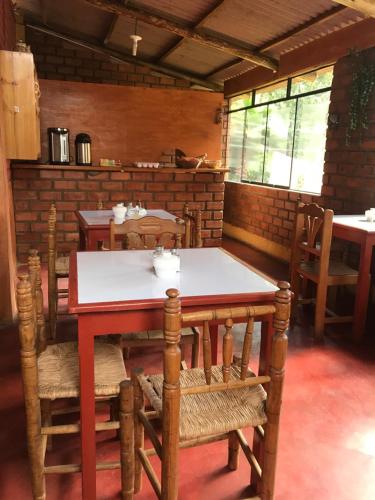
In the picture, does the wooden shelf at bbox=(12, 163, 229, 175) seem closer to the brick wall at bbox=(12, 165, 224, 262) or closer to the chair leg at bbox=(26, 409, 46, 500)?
the brick wall at bbox=(12, 165, 224, 262)

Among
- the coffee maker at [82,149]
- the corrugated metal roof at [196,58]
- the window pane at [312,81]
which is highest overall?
the corrugated metal roof at [196,58]

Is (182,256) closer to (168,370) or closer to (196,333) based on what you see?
(196,333)

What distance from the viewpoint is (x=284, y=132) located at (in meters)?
5.90

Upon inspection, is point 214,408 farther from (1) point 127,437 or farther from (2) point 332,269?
(2) point 332,269

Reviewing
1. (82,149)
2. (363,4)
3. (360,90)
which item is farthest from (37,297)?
(82,149)

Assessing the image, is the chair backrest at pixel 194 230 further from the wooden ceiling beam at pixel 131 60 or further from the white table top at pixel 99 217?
the wooden ceiling beam at pixel 131 60

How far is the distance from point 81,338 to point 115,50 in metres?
7.02

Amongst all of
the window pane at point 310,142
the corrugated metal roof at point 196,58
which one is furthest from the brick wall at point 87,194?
the corrugated metal roof at point 196,58

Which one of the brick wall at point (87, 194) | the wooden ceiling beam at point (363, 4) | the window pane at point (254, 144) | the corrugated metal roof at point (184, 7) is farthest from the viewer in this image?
the window pane at point (254, 144)

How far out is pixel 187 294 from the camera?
60.7 inches

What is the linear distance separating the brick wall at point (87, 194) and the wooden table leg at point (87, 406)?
363cm

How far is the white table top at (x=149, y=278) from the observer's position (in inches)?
60.9

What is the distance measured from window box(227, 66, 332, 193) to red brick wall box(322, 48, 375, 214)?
1.69 ft

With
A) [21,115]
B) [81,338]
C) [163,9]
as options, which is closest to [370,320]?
[81,338]
